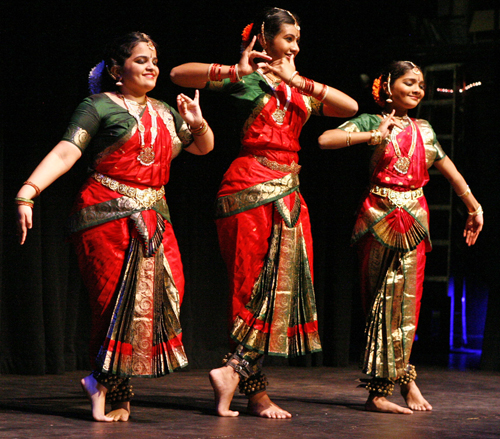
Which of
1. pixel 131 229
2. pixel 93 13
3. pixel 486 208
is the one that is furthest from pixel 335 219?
pixel 131 229

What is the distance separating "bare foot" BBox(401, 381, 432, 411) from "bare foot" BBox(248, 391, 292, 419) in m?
0.58

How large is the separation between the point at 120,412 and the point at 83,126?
1.01 metres

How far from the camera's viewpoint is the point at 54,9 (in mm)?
3902

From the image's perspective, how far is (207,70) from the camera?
2746mm

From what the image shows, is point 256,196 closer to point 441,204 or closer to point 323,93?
point 323,93

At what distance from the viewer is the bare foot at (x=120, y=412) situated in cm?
259

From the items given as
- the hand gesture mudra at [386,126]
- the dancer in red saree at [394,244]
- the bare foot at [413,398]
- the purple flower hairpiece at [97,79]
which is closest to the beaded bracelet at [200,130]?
the purple flower hairpiece at [97,79]

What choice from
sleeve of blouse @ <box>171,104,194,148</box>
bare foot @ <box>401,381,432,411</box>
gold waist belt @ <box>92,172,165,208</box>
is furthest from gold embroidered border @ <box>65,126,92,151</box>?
bare foot @ <box>401,381,432,411</box>

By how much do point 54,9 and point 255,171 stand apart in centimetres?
175

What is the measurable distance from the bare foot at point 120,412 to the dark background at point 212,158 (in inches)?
52.7

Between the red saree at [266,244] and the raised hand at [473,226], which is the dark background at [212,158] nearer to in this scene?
the red saree at [266,244]

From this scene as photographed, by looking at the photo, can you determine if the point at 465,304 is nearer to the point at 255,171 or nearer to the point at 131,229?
the point at 255,171

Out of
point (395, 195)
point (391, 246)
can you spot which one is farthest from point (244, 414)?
point (395, 195)

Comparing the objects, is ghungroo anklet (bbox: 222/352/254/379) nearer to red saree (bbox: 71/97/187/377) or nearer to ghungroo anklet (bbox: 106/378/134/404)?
red saree (bbox: 71/97/187/377)
